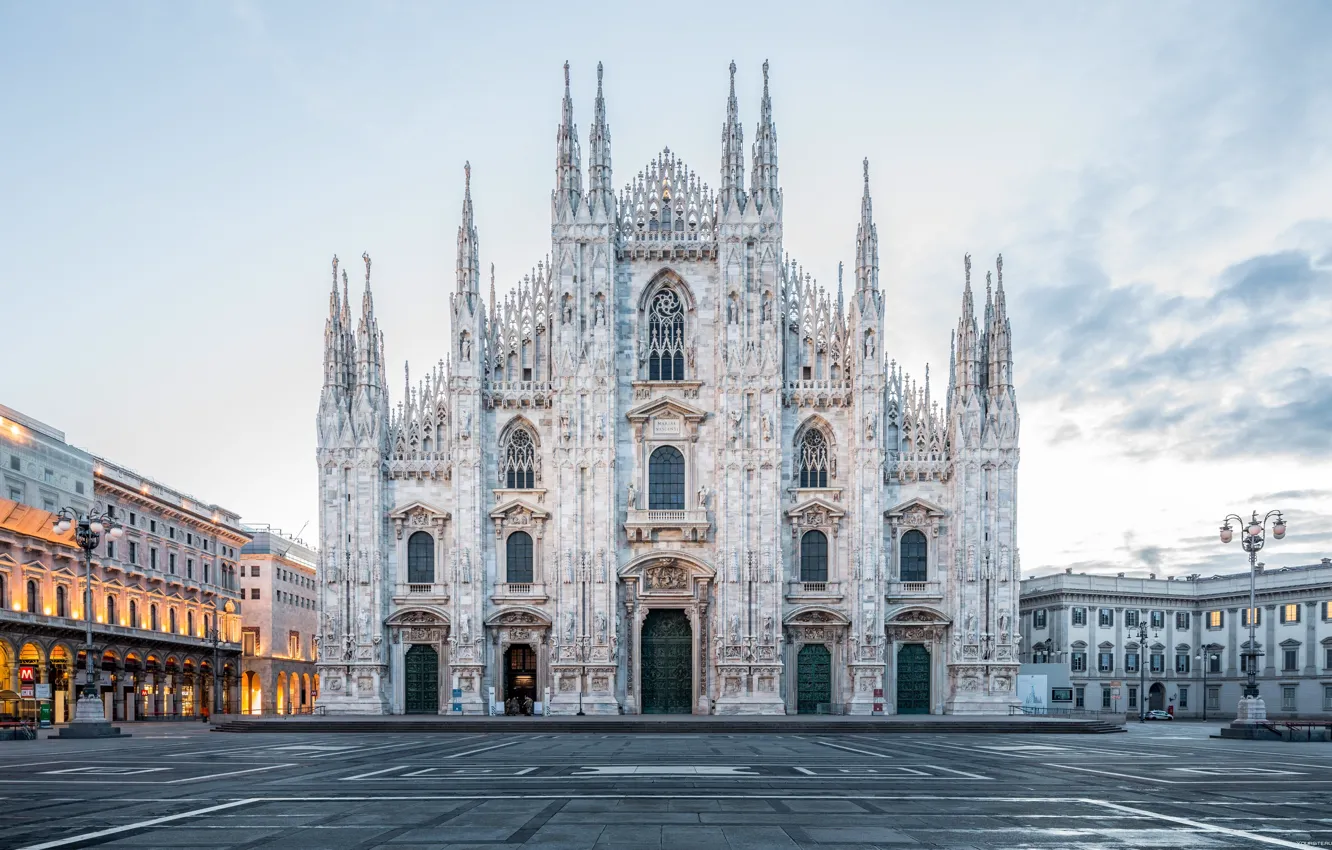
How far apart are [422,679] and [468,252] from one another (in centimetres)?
2028

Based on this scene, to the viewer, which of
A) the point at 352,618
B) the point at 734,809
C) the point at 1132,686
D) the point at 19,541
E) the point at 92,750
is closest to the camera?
the point at 734,809

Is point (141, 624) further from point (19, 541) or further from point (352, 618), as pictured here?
point (352, 618)

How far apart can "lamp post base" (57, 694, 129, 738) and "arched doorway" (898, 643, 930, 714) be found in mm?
32809

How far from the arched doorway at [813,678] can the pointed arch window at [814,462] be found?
299 inches

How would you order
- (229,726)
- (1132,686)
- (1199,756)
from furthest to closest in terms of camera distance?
(1132,686)
(229,726)
(1199,756)

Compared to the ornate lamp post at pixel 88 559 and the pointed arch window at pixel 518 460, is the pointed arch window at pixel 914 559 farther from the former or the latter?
the ornate lamp post at pixel 88 559

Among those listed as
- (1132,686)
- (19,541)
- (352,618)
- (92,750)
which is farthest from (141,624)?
(1132,686)

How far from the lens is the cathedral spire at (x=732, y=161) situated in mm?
54688

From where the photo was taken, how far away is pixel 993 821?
14.5 metres

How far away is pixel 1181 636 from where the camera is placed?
9525 centimetres

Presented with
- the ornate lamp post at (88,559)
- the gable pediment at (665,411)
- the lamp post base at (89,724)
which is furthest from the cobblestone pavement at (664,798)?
the gable pediment at (665,411)

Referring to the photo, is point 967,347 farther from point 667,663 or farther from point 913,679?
point 667,663

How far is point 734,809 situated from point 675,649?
3849 cm

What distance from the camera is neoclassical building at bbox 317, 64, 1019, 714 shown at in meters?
52.3
